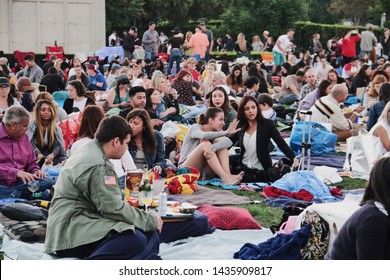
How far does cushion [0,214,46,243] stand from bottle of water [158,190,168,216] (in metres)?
1.16

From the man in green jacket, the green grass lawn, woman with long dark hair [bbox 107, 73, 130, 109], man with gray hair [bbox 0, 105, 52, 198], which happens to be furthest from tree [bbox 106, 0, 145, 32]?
the man in green jacket

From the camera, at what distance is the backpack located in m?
7.10

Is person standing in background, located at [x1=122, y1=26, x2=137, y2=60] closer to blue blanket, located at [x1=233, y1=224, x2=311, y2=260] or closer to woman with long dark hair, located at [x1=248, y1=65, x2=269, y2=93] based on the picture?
woman with long dark hair, located at [x1=248, y1=65, x2=269, y2=93]

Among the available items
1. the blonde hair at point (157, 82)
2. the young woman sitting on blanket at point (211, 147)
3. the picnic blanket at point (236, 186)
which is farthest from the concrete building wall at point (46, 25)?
the picnic blanket at point (236, 186)

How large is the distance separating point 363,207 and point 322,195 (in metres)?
5.17

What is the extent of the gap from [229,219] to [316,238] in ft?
6.15

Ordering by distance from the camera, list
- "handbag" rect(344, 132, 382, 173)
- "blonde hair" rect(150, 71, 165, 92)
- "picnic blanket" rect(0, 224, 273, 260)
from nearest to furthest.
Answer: "picnic blanket" rect(0, 224, 273, 260), "handbag" rect(344, 132, 382, 173), "blonde hair" rect(150, 71, 165, 92)

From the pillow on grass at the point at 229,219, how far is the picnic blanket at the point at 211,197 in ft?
2.68

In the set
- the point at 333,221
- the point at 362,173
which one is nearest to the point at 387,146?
the point at 362,173

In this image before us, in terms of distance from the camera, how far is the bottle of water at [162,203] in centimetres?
762

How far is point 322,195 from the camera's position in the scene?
34.2 ft

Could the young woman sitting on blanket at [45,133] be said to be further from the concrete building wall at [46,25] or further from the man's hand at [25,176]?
the concrete building wall at [46,25]
